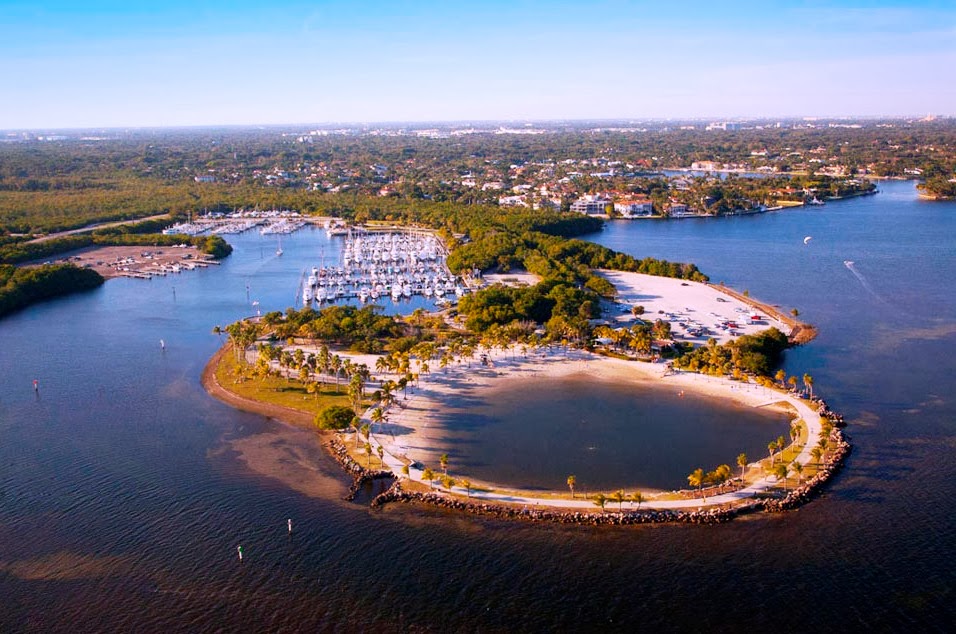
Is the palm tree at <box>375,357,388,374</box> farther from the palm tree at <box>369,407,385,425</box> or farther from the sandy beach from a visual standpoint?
the palm tree at <box>369,407,385,425</box>

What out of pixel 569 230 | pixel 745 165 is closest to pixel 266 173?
pixel 569 230

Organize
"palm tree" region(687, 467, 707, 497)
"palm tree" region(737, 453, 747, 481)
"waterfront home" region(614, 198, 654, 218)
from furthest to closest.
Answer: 1. "waterfront home" region(614, 198, 654, 218)
2. "palm tree" region(737, 453, 747, 481)
3. "palm tree" region(687, 467, 707, 497)

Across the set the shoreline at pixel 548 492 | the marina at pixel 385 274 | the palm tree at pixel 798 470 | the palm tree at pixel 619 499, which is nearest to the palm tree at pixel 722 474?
the shoreline at pixel 548 492

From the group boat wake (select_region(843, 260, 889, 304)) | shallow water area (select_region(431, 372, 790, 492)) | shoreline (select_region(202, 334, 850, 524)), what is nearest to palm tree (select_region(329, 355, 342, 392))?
shoreline (select_region(202, 334, 850, 524))

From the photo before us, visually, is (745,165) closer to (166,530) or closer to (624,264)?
(624,264)

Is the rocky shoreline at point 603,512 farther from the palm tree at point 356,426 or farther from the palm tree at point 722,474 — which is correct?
the palm tree at point 356,426

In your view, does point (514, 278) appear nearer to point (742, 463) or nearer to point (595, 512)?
point (742, 463)
